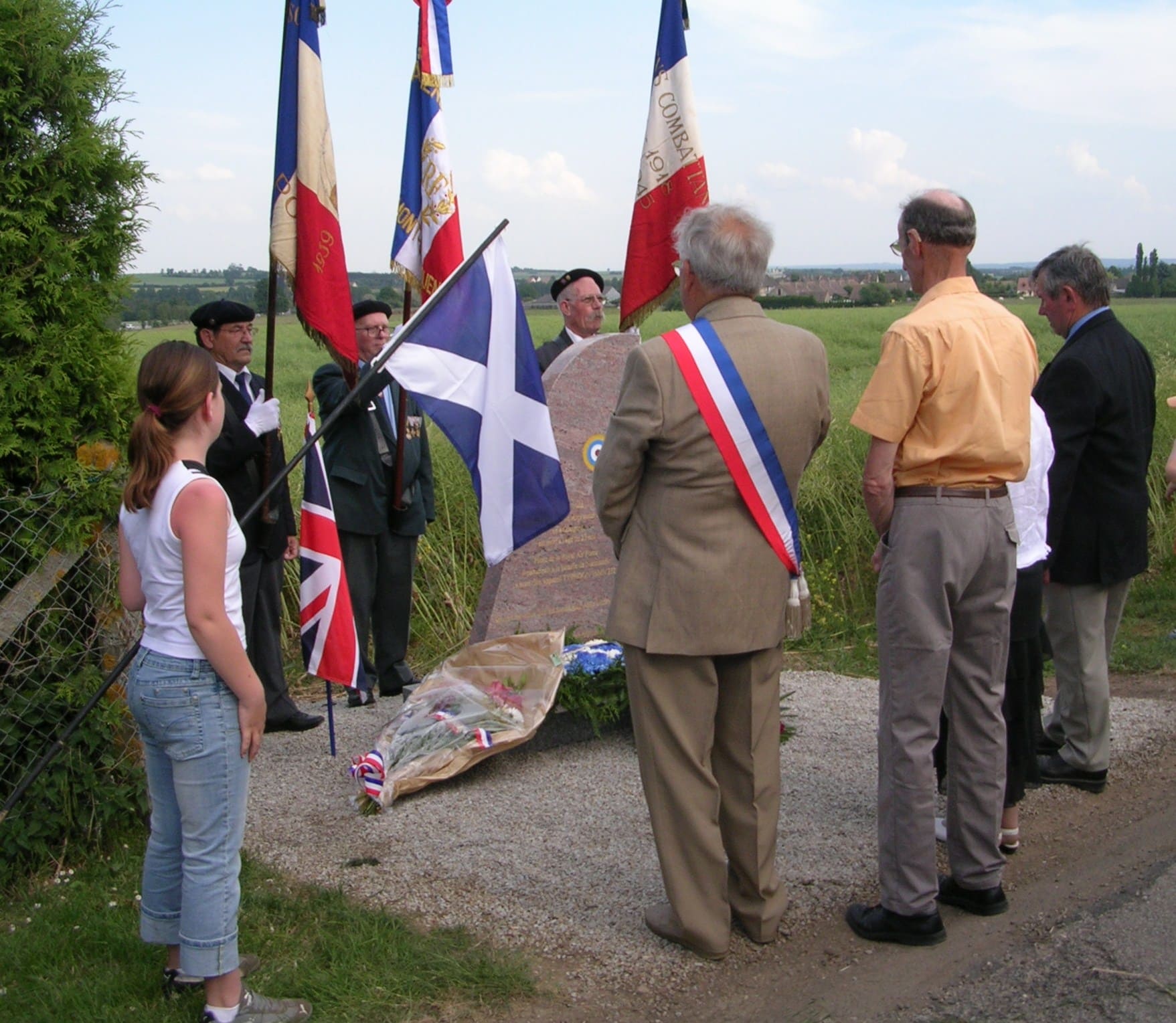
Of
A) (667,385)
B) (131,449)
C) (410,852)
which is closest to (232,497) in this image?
(410,852)

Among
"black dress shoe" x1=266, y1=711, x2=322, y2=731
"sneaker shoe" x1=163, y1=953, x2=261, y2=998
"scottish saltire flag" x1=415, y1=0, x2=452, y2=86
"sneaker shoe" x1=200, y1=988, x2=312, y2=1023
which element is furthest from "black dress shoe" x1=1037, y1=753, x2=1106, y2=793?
A: "scottish saltire flag" x1=415, y1=0, x2=452, y2=86

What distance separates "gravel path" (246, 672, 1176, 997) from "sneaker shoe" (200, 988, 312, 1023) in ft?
2.11

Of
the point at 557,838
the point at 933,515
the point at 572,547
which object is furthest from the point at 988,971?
the point at 572,547

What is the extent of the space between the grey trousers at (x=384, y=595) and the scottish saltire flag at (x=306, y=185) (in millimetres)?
1740

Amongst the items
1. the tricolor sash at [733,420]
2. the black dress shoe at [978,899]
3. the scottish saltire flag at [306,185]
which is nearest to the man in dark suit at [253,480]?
the scottish saltire flag at [306,185]

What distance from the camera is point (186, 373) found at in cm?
290

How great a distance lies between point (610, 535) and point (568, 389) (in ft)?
8.78

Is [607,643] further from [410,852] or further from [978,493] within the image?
[978,493]

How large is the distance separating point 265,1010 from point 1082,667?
3363 mm

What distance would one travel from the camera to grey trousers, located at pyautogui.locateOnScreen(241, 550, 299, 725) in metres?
5.57

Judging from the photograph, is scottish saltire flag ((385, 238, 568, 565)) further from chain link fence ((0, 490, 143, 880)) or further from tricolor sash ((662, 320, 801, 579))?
tricolor sash ((662, 320, 801, 579))

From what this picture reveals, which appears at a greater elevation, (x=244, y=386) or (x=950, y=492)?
(x=244, y=386)

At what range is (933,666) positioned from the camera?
342cm

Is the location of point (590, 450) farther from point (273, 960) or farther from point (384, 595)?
point (273, 960)
